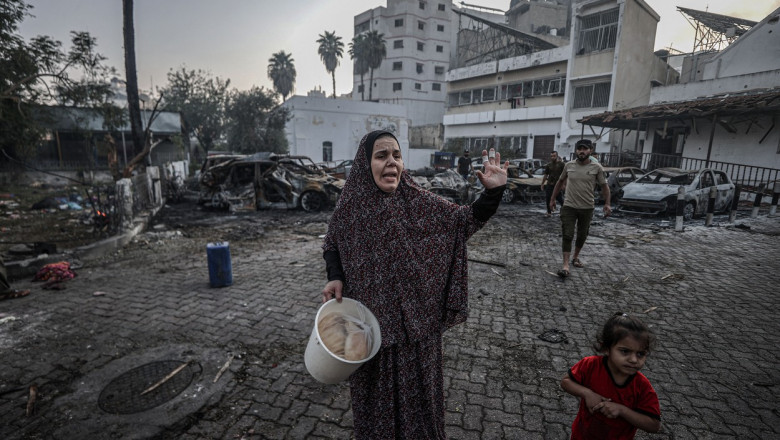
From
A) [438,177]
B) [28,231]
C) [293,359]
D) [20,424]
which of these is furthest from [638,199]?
[28,231]

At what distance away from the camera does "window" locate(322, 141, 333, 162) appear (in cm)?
3125

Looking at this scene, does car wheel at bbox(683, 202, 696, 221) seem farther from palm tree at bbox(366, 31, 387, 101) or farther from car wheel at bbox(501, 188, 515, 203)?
palm tree at bbox(366, 31, 387, 101)

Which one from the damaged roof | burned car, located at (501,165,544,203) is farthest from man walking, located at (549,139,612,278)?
the damaged roof

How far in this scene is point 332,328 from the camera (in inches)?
71.7

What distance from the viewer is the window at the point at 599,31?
2242 cm

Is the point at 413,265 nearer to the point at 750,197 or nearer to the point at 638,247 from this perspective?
the point at 638,247

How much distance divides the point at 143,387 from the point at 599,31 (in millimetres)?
28909

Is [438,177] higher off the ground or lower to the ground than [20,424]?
higher

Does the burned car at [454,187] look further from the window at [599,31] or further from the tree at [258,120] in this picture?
the tree at [258,120]

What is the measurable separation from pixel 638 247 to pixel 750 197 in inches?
468

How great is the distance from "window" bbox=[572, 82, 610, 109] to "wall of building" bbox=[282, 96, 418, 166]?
1424 cm

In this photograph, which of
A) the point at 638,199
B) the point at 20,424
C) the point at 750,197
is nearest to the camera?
the point at 20,424

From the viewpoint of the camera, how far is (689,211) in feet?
34.8

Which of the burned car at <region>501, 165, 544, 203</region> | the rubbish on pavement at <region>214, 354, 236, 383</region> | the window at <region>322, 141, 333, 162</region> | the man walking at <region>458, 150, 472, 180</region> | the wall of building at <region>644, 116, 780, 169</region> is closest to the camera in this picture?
the rubbish on pavement at <region>214, 354, 236, 383</region>
